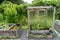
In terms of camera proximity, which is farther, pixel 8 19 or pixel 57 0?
pixel 57 0

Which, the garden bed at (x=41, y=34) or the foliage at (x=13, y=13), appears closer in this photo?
the garden bed at (x=41, y=34)

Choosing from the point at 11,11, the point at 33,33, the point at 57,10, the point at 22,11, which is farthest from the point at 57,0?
the point at 33,33

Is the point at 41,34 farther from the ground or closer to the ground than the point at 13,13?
closer to the ground

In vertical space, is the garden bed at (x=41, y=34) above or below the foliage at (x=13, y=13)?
below

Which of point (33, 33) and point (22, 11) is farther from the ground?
point (22, 11)

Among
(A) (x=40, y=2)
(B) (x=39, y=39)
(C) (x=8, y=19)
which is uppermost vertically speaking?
(A) (x=40, y=2)

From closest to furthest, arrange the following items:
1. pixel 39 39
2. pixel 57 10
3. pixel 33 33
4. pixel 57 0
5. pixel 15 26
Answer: pixel 39 39
pixel 33 33
pixel 15 26
pixel 57 10
pixel 57 0

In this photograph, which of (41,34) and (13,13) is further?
(13,13)

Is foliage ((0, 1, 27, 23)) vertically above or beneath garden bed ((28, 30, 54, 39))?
above

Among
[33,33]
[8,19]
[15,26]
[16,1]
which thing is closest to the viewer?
[33,33]

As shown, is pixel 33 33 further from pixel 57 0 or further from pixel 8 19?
pixel 57 0

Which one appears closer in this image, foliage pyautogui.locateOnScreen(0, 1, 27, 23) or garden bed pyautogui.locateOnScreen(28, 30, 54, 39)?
garden bed pyautogui.locateOnScreen(28, 30, 54, 39)

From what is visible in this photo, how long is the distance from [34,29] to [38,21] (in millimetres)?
451

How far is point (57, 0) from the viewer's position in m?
11.1
